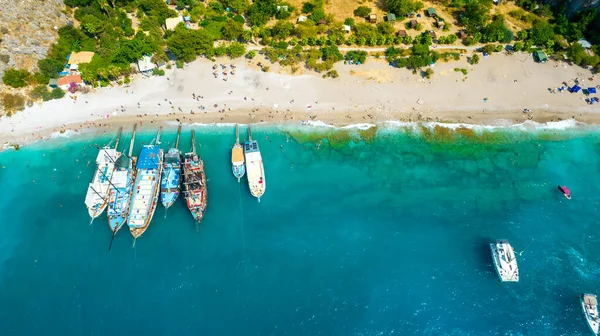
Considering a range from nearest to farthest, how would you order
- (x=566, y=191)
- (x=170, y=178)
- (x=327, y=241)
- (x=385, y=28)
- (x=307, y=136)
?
(x=327, y=241)
(x=566, y=191)
(x=170, y=178)
(x=307, y=136)
(x=385, y=28)

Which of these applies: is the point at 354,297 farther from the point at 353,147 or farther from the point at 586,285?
the point at 586,285

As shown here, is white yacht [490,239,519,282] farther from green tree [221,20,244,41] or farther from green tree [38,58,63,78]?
green tree [38,58,63,78]

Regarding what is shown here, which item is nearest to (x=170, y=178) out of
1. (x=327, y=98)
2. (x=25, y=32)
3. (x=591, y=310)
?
(x=327, y=98)

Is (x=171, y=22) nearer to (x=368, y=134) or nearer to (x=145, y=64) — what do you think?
(x=145, y=64)

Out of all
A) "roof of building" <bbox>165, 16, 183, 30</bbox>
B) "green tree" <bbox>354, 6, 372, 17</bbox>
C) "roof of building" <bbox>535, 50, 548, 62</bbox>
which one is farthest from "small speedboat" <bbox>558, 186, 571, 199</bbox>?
"roof of building" <bbox>165, 16, 183, 30</bbox>

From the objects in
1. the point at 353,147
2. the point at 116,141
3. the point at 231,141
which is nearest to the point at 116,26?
the point at 116,141

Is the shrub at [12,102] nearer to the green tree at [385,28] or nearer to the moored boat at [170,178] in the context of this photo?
the moored boat at [170,178]

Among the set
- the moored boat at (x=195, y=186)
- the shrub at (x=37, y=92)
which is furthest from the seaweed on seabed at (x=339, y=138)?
the shrub at (x=37, y=92)
